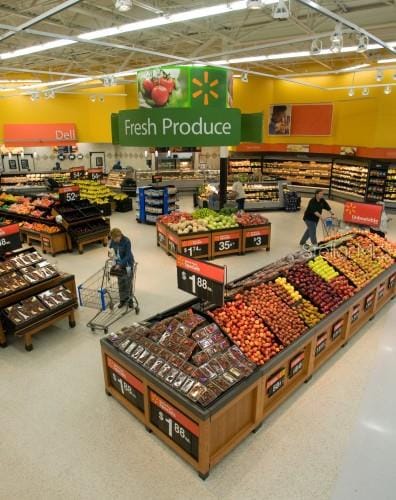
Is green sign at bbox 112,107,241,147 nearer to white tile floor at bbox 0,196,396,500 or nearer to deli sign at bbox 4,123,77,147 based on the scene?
white tile floor at bbox 0,196,396,500

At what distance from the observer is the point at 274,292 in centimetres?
520

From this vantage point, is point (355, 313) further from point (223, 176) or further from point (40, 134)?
point (40, 134)

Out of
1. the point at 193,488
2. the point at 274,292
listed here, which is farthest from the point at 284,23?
the point at 193,488

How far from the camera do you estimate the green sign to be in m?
3.23

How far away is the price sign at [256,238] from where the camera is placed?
989 centimetres

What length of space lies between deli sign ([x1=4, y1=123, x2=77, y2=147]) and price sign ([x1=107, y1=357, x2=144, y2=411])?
1844cm

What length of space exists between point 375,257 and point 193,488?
5200 mm

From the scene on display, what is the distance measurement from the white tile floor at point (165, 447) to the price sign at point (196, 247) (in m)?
3.89

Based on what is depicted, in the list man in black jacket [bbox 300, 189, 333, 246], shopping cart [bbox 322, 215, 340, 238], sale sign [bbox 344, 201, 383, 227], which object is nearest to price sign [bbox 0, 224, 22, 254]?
man in black jacket [bbox 300, 189, 333, 246]

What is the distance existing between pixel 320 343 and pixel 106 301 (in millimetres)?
3527

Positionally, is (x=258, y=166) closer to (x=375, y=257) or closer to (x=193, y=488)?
(x=375, y=257)

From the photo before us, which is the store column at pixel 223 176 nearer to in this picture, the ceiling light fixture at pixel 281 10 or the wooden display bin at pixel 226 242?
the wooden display bin at pixel 226 242

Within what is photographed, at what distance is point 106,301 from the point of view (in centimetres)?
637

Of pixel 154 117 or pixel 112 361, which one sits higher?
pixel 154 117
